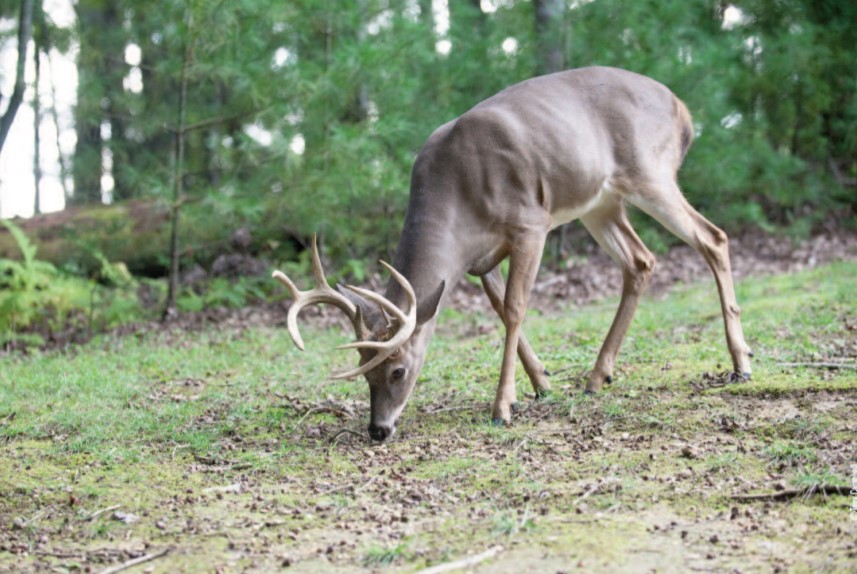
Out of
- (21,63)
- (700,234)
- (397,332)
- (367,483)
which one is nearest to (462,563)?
(367,483)

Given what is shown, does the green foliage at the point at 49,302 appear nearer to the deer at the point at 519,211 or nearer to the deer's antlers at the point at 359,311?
the deer's antlers at the point at 359,311

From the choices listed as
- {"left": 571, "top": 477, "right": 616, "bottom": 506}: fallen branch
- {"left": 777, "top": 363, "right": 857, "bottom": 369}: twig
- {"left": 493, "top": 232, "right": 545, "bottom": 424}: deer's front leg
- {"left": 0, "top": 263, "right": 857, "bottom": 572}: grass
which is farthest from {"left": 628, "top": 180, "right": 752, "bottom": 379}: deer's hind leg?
{"left": 571, "top": 477, "right": 616, "bottom": 506}: fallen branch

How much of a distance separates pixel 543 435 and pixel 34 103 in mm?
10709

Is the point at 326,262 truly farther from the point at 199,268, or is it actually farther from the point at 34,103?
the point at 34,103

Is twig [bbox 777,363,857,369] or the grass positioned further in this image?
twig [bbox 777,363,857,369]

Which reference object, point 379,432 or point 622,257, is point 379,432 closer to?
point 379,432

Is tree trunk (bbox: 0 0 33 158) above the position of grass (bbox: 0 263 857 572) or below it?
above

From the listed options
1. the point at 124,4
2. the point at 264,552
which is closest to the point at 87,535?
the point at 264,552

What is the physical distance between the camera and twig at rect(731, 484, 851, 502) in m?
Result: 4.08

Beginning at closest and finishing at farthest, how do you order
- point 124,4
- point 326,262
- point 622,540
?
point 622,540, point 124,4, point 326,262

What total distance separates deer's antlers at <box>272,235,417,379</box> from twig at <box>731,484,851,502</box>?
1.97 meters

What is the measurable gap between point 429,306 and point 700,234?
199 cm

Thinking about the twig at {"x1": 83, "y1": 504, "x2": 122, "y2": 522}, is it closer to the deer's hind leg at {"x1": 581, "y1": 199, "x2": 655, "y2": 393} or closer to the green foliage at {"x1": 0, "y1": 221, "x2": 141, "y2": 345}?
the deer's hind leg at {"x1": 581, "y1": 199, "x2": 655, "y2": 393}

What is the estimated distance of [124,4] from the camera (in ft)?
32.8
